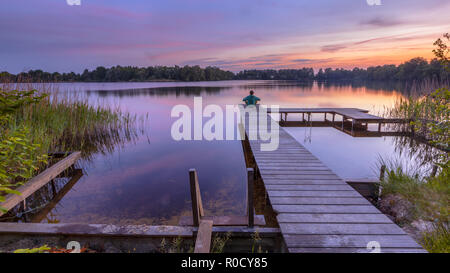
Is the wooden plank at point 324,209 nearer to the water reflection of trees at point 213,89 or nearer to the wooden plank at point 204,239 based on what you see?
the wooden plank at point 204,239

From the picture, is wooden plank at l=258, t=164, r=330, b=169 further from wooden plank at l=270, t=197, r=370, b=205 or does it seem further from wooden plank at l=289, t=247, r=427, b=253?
wooden plank at l=289, t=247, r=427, b=253

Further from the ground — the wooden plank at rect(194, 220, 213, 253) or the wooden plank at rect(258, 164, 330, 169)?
the wooden plank at rect(258, 164, 330, 169)

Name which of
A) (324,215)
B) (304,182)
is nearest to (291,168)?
(304,182)

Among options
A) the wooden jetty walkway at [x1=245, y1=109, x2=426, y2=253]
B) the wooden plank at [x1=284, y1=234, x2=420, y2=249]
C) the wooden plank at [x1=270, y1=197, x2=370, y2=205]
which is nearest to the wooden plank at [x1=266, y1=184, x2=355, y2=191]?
the wooden jetty walkway at [x1=245, y1=109, x2=426, y2=253]

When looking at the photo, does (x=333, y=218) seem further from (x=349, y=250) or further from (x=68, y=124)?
(x=68, y=124)

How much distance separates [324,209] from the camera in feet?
10.3

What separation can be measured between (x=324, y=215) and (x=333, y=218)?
0.11 meters

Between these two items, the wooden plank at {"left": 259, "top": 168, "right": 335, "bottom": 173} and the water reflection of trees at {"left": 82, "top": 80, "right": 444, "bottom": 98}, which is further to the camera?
the water reflection of trees at {"left": 82, "top": 80, "right": 444, "bottom": 98}

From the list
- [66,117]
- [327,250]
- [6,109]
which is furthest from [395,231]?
[66,117]

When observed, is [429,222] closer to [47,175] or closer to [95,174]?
[47,175]

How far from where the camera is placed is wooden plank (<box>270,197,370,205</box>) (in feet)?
10.9

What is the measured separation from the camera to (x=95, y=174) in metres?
6.79

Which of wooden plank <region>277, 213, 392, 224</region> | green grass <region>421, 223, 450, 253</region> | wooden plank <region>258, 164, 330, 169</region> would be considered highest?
wooden plank <region>258, 164, 330, 169</region>

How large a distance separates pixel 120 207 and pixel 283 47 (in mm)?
27518
